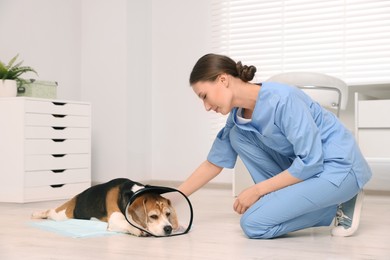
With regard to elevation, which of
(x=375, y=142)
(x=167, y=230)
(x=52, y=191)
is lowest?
(x=52, y=191)

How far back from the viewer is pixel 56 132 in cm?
332

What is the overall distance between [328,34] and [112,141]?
5.80ft

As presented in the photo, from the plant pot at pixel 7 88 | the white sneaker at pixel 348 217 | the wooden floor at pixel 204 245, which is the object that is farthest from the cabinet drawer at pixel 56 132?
the white sneaker at pixel 348 217

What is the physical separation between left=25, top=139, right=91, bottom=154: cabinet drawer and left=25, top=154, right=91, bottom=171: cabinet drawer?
0.10ft

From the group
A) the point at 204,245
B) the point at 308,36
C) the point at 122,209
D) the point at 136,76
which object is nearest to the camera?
the point at 204,245

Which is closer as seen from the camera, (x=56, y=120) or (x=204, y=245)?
(x=204, y=245)

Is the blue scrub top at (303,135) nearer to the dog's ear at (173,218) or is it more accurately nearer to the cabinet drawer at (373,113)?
the dog's ear at (173,218)

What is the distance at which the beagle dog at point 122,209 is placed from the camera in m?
1.89

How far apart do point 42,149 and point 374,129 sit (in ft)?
6.33

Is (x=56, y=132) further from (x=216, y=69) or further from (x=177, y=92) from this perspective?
(x=216, y=69)

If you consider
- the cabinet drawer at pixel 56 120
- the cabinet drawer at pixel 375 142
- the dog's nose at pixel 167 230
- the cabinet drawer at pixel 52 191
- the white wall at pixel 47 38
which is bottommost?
the cabinet drawer at pixel 52 191

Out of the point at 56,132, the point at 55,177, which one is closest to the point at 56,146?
the point at 56,132

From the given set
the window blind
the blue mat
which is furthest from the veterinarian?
the window blind

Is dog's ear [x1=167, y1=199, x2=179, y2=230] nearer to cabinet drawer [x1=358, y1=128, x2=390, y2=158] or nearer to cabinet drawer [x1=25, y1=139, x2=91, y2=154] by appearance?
cabinet drawer [x1=25, y1=139, x2=91, y2=154]
